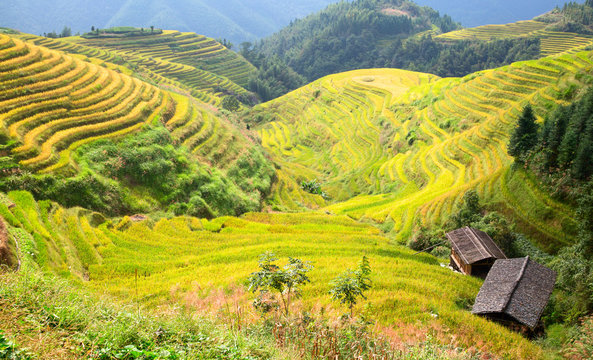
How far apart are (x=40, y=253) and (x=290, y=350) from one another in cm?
1165

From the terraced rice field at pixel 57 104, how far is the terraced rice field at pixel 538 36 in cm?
13719

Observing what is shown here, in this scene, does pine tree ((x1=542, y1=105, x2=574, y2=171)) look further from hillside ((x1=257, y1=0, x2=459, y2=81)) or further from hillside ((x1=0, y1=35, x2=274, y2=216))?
hillside ((x1=257, y1=0, x2=459, y2=81))

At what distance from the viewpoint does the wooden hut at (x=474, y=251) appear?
1809 centimetres

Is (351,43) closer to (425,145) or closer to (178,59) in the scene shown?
(178,59)

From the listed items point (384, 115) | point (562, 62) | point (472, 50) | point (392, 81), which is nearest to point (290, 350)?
point (562, 62)

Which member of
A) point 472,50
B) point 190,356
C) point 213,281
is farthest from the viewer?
point 472,50

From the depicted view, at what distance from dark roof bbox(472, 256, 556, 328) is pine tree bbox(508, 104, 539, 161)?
12.6 meters

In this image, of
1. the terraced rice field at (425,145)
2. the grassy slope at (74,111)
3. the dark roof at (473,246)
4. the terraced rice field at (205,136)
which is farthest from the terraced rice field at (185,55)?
the dark roof at (473,246)

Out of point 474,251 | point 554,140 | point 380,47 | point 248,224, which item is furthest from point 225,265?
point 380,47

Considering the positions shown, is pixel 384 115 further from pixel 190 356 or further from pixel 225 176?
pixel 190 356

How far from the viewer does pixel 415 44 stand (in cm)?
15250

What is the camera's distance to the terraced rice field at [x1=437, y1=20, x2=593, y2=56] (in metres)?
118

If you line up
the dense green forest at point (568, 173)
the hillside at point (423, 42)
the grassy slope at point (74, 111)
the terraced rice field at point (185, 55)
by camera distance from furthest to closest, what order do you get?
the hillside at point (423, 42)
the terraced rice field at point (185, 55)
the grassy slope at point (74, 111)
the dense green forest at point (568, 173)

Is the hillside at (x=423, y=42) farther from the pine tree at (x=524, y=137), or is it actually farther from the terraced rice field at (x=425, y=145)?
the pine tree at (x=524, y=137)
